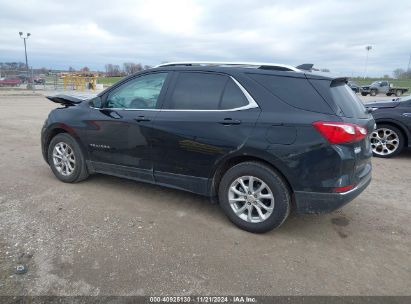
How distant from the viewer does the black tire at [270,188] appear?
11.3ft

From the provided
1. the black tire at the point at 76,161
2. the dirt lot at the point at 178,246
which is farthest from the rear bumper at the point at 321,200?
the black tire at the point at 76,161

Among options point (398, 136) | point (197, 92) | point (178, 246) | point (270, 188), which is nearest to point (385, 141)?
point (398, 136)

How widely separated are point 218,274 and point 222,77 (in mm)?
2058

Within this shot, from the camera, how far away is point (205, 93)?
3.86 m

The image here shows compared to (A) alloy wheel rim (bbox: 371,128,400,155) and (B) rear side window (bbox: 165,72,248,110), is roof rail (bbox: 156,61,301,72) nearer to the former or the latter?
(B) rear side window (bbox: 165,72,248,110)

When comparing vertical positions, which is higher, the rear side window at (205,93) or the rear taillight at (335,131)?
the rear side window at (205,93)

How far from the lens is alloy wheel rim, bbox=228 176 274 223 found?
355 centimetres

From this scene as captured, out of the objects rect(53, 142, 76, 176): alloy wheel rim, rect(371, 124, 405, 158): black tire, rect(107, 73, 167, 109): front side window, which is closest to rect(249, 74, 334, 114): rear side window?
rect(107, 73, 167, 109): front side window

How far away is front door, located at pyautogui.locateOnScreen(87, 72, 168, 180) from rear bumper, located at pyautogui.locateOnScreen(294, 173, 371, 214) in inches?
73.0

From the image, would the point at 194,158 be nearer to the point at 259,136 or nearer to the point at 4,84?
the point at 259,136

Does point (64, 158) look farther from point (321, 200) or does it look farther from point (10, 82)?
point (10, 82)

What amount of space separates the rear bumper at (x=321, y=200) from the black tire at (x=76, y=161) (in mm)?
3050

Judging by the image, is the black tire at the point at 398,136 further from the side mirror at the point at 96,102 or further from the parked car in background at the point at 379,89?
the parked car in background at the point at 379,89

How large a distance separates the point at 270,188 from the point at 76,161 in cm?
287
